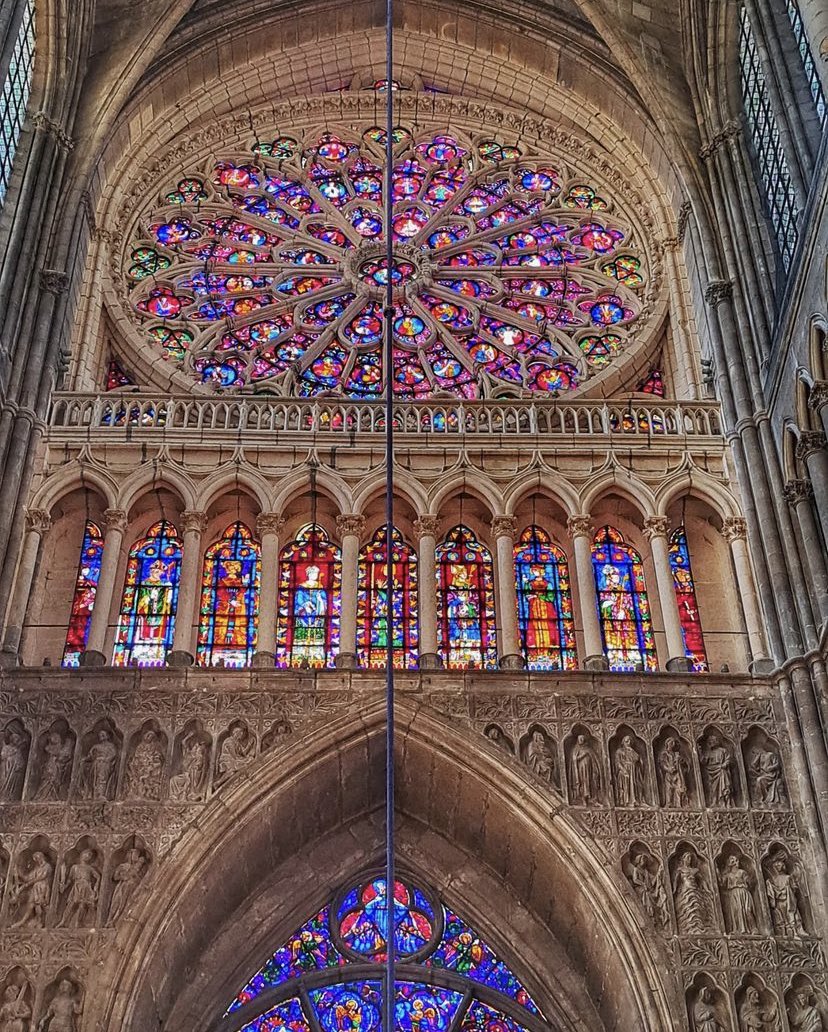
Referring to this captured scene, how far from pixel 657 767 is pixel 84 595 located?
5.91m

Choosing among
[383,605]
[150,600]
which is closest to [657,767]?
[383,605]

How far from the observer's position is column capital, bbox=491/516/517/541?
52.6 feet

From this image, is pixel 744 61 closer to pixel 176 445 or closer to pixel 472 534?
pixel 472 534

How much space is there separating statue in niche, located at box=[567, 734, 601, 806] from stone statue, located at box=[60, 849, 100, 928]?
4159 mm

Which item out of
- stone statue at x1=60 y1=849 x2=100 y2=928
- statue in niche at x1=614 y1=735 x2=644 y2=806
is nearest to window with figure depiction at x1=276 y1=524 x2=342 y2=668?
stone statue at x1=60 y1=849 x2=100 y2=928

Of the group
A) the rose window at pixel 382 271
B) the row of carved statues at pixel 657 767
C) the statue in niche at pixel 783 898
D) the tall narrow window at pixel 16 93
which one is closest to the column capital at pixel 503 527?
the row of carved statues at pixel 657 767

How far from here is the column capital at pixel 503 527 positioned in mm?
16031

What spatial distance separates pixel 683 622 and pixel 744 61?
716 cm

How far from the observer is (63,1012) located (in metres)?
12.5

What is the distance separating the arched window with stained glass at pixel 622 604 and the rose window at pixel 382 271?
2.76 metres

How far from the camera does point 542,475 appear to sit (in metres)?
16.4

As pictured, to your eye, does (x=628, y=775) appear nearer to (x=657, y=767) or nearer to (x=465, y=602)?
(x=657, y=767)

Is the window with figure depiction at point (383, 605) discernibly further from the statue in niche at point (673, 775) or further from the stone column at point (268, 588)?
the statue in niche at point (673, 775)

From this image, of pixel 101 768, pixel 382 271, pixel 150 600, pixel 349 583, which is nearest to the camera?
pixel 101 768
